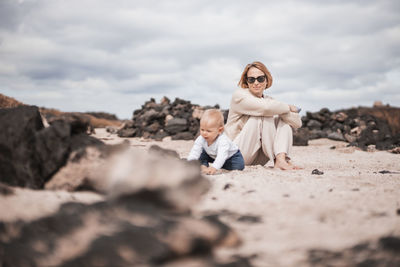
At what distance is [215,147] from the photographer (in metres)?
5.05

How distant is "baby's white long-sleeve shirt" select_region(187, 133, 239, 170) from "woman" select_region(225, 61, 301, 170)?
38.2 inches

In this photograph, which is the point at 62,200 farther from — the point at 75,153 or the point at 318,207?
the point at 318,207

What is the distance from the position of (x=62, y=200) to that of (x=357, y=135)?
1450cm

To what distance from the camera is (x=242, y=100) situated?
5.94 meters

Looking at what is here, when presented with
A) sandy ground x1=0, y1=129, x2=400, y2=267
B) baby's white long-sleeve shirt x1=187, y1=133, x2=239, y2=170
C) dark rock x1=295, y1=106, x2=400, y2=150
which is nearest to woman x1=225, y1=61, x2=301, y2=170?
baby's white long-sleeve shirt x1=187, y1=133, x2=239, y2=170

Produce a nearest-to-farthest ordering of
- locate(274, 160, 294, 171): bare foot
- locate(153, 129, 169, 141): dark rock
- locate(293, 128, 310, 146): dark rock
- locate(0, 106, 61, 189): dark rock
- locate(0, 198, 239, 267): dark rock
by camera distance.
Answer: locate(0, 198, 239, 267): dark rock
locate(0, 106, 61, 189): dark rock
locate(274, 160, 294, 171): bare foot
locate(293, 128, 310, 146): dark rock
locate(153, 129, 169, 141): dark rock

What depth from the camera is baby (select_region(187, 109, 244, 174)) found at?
15.7ft

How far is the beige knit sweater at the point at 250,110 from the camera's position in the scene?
580cm

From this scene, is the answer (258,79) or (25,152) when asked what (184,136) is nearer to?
(258,79)

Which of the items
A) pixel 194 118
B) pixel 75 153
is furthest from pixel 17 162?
pixel 194 118

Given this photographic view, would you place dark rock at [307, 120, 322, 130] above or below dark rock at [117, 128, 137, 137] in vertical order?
above

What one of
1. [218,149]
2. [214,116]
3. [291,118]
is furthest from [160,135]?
[214,116]

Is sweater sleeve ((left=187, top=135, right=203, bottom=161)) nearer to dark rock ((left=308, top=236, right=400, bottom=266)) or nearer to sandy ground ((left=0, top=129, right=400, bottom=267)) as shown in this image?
sandy ground ((left=0, top=129, right=400, bottom=267))

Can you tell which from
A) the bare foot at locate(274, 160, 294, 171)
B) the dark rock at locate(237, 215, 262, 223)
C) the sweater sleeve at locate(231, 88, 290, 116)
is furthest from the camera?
the sweater sleeve at locate(231, 88, 290, 116)
